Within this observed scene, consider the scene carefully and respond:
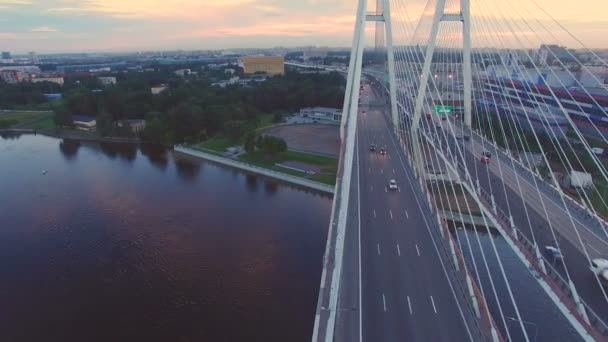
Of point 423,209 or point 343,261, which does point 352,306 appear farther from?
point 423,209

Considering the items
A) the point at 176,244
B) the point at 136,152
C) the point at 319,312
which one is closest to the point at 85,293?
the point at 176,244

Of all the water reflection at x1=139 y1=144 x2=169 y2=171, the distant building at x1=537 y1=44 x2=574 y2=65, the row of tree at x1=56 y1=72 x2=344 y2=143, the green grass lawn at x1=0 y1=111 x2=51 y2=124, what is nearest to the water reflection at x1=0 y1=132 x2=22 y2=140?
the green grass lawn at x1=0 y1=111 x2=51 y2=124

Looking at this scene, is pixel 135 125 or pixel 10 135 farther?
pixel 10 135

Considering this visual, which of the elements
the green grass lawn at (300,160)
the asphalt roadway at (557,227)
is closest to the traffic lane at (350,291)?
the asphalt roadway at (557,227)

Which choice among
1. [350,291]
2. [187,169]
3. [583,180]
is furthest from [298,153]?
[350,291]

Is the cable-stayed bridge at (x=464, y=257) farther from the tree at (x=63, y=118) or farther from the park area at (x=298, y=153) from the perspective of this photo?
the tree at (x=63, y=118)

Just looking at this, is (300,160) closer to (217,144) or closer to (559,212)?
(217,144)
